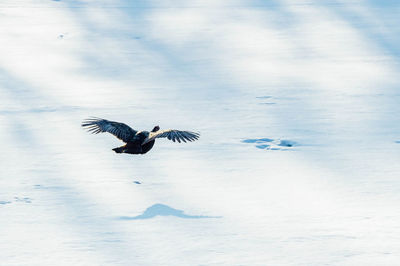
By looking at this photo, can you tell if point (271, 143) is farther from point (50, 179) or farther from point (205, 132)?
point (50, 179)

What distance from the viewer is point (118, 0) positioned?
1105 cm

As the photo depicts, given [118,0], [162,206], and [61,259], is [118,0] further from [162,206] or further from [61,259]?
[61,259]

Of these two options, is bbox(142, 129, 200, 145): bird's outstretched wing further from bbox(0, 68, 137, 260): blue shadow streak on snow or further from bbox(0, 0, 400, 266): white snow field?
bbox(0, 68, 137, 260): blue shadow streak on snow

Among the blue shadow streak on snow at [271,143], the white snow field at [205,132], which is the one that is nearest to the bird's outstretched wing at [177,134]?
the white snow field at [205,132]

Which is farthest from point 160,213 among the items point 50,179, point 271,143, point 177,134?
point 271,143

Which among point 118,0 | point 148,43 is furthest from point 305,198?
point 118,0

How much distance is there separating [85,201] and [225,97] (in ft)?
8.96

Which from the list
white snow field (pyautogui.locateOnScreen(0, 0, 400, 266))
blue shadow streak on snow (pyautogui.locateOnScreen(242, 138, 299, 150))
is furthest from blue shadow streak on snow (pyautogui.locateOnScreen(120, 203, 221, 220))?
blue shadow streak on snow (pyautogui.locateOnScreen(242, 138, 299, 150))

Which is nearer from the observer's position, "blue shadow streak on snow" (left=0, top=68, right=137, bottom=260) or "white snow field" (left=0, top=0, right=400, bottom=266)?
"white snow field" (left=0, top=0, right=400, bottom=266)

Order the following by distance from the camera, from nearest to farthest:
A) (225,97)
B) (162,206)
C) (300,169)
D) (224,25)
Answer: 1. (162,206)
2. (300,169)
3. (225,97)
4. (224,25)

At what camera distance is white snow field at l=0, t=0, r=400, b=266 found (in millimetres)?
3906

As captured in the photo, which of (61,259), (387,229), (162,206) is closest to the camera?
(61,259)

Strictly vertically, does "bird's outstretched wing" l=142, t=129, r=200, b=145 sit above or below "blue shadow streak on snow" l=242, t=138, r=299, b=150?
above

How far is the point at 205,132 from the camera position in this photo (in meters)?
5.94
